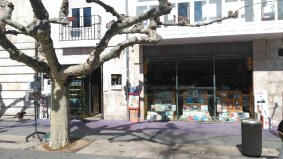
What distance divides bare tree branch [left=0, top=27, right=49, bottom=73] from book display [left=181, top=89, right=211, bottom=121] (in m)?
7.04

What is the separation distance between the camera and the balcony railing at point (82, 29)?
1534cm

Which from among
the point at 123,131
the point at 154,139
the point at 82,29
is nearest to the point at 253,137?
the point at 154,139

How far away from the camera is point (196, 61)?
14.4m

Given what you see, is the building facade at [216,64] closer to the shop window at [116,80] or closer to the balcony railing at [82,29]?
the shop window at [116,80]

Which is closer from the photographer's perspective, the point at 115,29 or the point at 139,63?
the point at 115,29

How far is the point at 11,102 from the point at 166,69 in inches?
319

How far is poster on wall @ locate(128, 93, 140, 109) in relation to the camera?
14.4 m

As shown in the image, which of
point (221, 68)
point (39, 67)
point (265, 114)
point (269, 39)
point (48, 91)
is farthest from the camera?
point (48, 91)

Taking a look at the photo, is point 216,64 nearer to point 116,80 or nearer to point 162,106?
point 162,106

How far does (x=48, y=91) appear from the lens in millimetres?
15852

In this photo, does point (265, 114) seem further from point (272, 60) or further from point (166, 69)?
point (166, 69)

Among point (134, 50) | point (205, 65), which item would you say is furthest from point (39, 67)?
point (205, 65)

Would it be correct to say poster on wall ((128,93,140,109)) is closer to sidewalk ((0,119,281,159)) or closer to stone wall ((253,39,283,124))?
sidewalk ((0,119,281,159))

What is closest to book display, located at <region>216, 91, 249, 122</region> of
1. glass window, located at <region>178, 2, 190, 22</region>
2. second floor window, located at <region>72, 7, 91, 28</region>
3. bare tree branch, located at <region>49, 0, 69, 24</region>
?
glass window, located at <region>178, 2, 190, 22</region>
